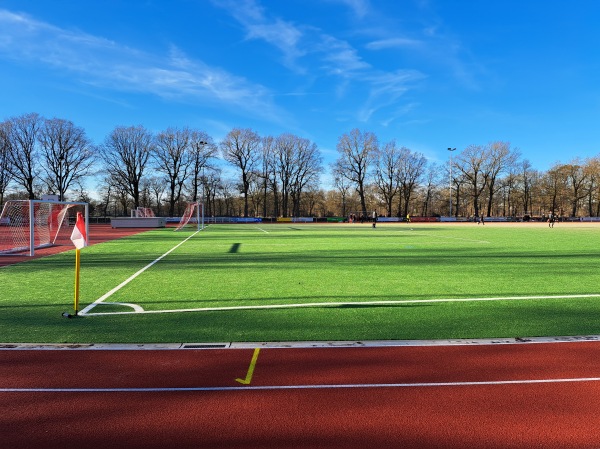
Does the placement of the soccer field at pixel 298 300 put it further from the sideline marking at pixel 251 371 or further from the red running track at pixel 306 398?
the red running track at pixel 306 398

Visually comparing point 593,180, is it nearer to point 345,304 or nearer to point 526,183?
point 526,183

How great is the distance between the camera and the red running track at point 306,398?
11.3 feet

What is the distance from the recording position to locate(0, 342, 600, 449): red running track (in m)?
3.44

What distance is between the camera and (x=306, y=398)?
4.12 m

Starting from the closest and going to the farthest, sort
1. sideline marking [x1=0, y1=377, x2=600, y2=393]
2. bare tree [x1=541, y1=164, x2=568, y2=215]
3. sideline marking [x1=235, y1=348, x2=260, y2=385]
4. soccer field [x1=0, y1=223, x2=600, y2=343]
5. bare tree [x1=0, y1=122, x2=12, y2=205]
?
1. sideline marking [x1=0, y1=377, x2=600, y2=393]
2. sideline marking [x1=235, y1=348, x2=260, y2=385]
3. soccer field [x1=0, y1=223, x2=600, y2=343]
4. bare tree [x1=0, y1=122, x2=12, y2=205]
5. bare tree [x1=541, y1=164, x2=568, y2=215]

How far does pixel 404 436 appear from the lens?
346cm

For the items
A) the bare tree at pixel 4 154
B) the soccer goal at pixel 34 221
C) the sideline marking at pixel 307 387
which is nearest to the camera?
the sideline marking at pixel 307 387

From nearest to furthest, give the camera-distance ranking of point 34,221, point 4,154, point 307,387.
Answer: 1. point 307,387
2. point 34,221
3. point 4,154

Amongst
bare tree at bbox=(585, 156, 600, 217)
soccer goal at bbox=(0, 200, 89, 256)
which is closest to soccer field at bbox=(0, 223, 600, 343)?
soccer goal at bbox=(0, 200, 89, 256)

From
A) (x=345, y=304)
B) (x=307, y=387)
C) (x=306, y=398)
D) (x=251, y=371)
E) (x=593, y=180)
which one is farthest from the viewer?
(x=593, y=180)

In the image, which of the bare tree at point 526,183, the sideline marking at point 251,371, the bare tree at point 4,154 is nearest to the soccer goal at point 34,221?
the sideline marking at point 251,371

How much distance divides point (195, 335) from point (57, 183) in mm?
76848

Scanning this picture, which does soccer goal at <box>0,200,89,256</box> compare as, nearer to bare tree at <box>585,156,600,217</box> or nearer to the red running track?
the red running track

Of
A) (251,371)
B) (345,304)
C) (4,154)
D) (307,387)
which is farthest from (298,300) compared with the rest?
(4,154)
